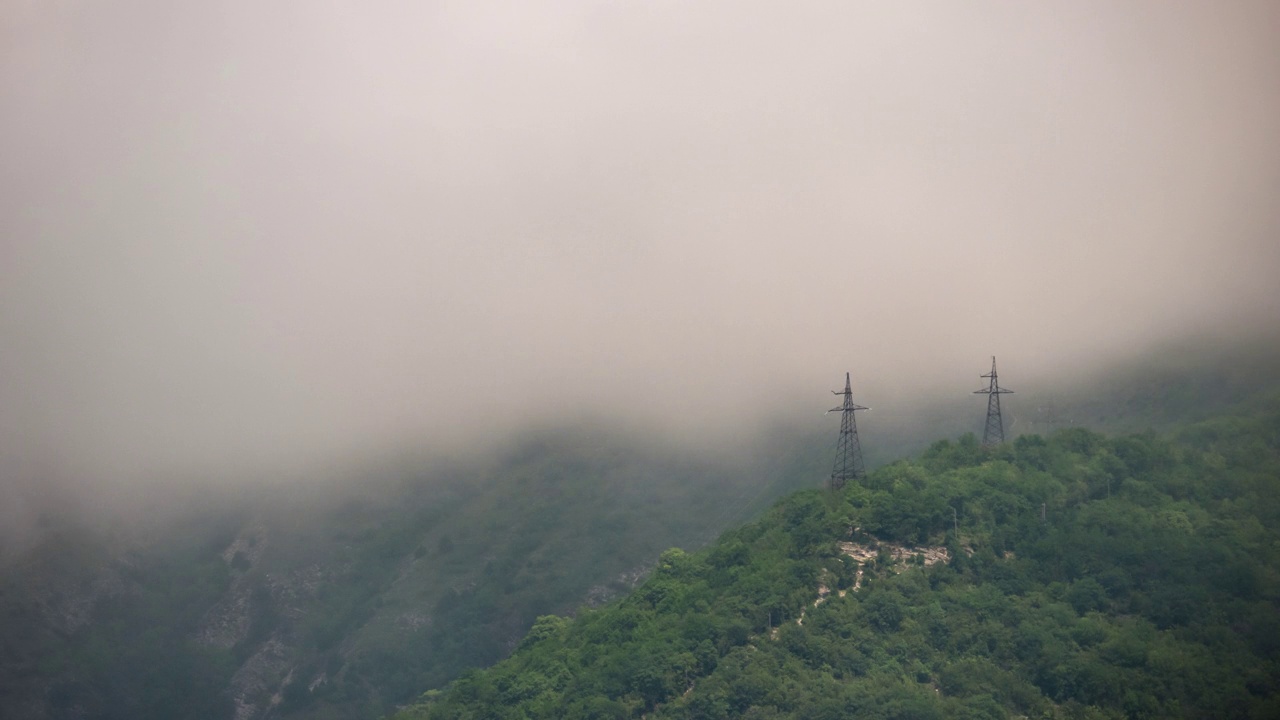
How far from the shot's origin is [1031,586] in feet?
539

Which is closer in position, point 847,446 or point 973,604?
point 973,604

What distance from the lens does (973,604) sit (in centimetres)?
16150

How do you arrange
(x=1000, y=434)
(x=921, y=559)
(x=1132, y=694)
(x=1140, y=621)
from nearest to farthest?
1. (x=1132, y=694)
2. (x=1140, y=621)
3. (x=921, y=559)
4. (x=1000, y=434)

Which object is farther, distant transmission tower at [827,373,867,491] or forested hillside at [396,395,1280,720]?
distant transmission tower at [827,373,867,491]

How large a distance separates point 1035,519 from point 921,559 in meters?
13.2

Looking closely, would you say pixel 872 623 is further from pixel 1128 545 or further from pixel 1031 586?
pixel 1128 545

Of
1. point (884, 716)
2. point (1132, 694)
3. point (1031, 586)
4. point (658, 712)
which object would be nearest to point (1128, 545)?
point (1031, 586)

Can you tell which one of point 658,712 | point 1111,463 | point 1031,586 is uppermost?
point 1111,463

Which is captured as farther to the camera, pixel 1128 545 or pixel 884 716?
pixel 1128 545

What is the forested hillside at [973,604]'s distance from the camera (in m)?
149

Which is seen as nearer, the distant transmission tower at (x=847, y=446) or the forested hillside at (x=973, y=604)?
the forested hillside at (x=973, y=604)

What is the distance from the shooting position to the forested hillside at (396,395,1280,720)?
149250 millimetres

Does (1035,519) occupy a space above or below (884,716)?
above

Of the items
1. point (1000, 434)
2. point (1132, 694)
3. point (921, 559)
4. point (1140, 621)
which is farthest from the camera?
point (1000, 434)
